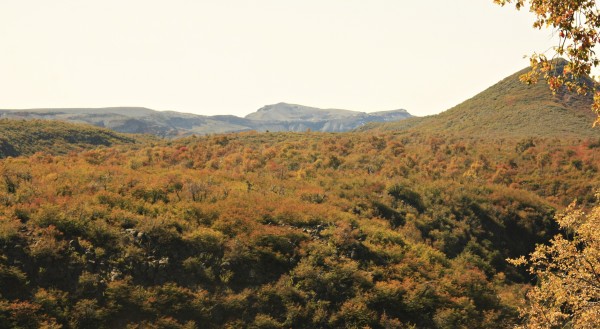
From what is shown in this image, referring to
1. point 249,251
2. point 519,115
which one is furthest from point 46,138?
point 519,115

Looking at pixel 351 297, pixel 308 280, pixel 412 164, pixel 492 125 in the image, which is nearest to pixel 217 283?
pixel 308 280

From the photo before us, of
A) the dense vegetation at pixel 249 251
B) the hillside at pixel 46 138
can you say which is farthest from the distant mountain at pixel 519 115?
the hillside at pixel 46 138

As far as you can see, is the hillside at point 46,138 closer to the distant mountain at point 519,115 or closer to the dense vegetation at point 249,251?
the dense vegetation at point 249,251

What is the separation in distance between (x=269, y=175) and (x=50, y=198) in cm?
1407

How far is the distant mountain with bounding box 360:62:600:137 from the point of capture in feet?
189

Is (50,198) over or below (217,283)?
over

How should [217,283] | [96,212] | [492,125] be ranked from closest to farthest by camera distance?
[217,283] → [96,212] → [492,125]

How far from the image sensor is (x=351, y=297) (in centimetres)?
1405

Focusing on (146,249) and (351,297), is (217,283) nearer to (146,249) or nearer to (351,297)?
(146,249)

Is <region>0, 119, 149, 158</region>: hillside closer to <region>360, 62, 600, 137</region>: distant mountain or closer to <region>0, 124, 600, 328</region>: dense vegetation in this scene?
<region>0, 124, 600, 328</region>: dense vegetation

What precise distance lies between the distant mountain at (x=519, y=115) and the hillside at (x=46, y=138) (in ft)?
171

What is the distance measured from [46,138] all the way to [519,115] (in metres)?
67.9

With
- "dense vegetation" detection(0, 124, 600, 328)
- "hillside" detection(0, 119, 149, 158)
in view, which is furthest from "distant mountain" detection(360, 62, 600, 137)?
"hillside" detection(0, 119, 149, 158)

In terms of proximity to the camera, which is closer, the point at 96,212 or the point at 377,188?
the point at 96,212
